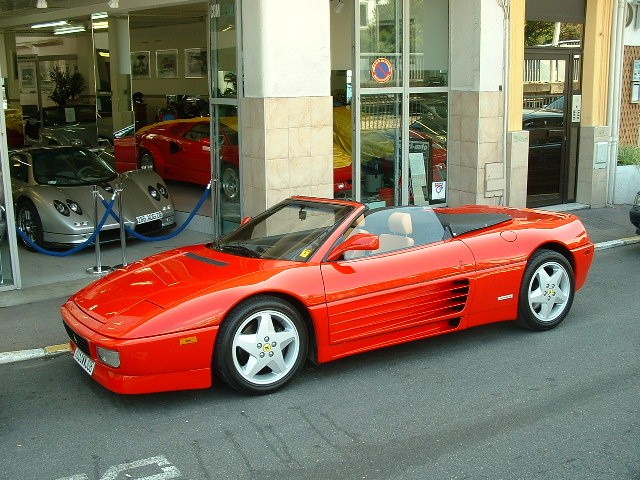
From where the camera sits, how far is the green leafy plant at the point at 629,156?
1371 centimetres

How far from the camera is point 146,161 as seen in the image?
631 inches

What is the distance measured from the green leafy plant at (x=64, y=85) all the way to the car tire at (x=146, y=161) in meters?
6.38

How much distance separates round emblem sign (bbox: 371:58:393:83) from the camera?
11.6 metres

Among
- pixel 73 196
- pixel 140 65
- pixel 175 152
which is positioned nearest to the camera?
pixel 73 196

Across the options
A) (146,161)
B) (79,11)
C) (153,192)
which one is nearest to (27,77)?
(79,11)

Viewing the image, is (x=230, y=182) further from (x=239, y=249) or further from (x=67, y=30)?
(x=67, y=30)

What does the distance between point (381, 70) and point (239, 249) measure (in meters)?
6.10

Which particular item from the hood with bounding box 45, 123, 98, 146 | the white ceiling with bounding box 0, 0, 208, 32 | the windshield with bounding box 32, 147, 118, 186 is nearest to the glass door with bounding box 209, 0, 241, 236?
the white ceiling with bounding box 0, 0, 208, 32

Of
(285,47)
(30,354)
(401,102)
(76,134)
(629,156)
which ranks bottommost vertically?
(30,354)

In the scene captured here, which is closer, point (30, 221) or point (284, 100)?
point (284, 100)

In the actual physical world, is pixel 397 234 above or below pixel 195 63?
below

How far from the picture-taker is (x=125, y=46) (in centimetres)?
1686

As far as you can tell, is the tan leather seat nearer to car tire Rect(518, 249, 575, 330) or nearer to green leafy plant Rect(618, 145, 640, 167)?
car tire Rect(518, 249, 575, 330)

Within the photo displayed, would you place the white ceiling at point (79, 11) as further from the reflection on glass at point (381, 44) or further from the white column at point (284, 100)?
the reflection on glass at point (381, 44)
